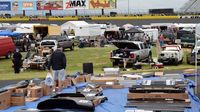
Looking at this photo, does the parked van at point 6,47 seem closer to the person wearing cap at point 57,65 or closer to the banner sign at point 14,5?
the person wearing cap at point 57,65

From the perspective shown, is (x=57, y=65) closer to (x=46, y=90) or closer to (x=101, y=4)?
(x=46, y=90)

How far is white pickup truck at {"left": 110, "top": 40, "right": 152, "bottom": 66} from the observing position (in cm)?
2776

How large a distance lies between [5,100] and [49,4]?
252 feet

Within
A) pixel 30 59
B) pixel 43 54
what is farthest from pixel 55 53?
pixel 43 54

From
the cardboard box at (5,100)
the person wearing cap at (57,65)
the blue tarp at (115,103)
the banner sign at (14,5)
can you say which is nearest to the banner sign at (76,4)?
the banner sign at (14,5)

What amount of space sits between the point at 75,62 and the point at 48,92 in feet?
59.9

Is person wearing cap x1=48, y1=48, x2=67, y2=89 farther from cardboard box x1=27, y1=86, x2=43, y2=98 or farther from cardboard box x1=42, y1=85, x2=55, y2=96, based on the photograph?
cardboard box x1=27, y1=86, x2=43, y2=98

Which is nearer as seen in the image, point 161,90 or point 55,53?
point 161,90

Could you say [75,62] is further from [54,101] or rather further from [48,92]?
[54,101]

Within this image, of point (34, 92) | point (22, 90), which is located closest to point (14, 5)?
point (22, 90)

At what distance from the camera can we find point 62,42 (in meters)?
41.1

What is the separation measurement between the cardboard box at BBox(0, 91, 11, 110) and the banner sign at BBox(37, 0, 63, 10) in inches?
2946

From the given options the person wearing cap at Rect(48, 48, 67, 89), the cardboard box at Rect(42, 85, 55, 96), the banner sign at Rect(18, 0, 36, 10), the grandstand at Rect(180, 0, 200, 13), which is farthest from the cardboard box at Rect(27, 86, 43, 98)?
the grandstand at Rect(180, 0, 200, 13)

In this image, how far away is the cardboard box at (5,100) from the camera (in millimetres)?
11180
